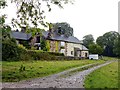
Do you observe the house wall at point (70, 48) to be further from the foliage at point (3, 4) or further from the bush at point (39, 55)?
the foliage at point (3, 4)

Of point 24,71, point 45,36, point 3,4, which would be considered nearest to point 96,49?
point 45,36

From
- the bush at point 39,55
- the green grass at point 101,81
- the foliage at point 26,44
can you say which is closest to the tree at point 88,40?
the foliage at point 26,44

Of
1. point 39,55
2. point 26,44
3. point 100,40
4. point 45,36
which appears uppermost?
point 100,40

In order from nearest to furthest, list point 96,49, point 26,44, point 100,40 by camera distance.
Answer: point 26,44
point 96,49
point 100,40

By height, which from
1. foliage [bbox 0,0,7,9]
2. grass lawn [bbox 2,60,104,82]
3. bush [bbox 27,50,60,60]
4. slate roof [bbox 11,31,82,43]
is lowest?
grass lawn [bbox 2,60,104,82]

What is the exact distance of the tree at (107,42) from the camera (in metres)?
99.8

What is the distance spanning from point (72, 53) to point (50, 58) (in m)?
35.4

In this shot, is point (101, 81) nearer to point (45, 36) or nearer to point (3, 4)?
point (3, 4)

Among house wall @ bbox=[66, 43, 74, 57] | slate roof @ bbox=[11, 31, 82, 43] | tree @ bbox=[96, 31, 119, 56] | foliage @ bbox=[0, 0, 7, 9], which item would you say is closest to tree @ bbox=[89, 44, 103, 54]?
slate roof @ bbox=[11, 31, 82, 43]

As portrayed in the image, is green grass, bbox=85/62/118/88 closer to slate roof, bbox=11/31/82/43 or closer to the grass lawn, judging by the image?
the grass lawn

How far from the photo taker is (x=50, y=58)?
4650 centimetres

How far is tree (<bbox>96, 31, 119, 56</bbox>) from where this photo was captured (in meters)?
99.8

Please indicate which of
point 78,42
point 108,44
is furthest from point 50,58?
point 108,44

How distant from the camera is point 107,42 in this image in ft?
347
